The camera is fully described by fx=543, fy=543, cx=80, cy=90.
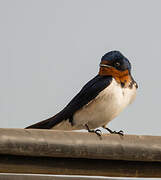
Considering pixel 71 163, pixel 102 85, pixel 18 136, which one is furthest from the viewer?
pixel 102 85

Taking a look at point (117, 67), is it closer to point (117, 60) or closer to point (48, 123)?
point (117, 60)

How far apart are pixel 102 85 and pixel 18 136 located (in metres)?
3.33

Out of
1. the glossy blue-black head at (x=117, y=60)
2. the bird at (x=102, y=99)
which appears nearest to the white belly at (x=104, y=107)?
the bird at (x=102, y=99)

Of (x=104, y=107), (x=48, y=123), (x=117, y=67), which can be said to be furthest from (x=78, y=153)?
(x=117, y=67)

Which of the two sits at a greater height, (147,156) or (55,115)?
(147,156)

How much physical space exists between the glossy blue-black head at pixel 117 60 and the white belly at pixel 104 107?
0.27m

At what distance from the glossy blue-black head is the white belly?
0.87 feet

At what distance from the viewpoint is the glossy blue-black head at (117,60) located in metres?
5.41

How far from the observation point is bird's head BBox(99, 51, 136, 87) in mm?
5258

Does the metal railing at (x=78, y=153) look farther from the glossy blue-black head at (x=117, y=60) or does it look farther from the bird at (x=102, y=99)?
the glossy blue-black head at (x=117, y=60)

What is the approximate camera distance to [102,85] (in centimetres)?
518

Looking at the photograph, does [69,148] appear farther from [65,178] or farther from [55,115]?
[55,115]

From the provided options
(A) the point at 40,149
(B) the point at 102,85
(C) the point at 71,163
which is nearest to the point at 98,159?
(C) the point at 71,163

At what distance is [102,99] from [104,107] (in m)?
0.08
